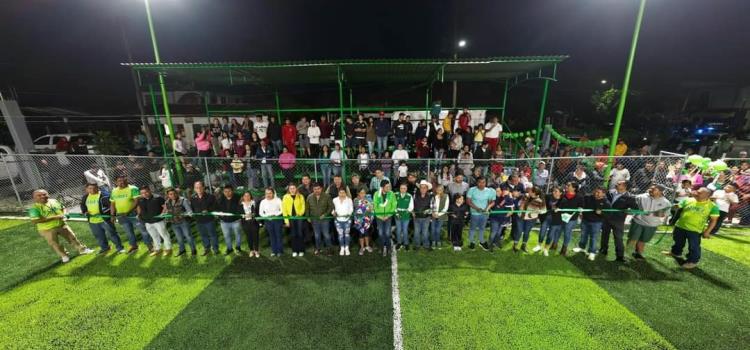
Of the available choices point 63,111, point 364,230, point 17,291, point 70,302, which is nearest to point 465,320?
point 364,230

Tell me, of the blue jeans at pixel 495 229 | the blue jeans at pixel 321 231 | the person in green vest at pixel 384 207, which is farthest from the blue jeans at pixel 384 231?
the blue jeans at pixel 495 229

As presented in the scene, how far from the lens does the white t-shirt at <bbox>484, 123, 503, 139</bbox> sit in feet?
36.0

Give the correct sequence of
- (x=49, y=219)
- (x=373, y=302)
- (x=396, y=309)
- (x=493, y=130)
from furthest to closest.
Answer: (x=493, y=130) → (x=49, y=219) → (x=373, y=302) → (x=396, y=309)

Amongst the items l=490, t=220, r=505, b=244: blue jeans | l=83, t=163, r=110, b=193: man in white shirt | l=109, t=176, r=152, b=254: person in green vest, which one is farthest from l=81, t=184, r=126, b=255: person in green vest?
l=490, t=220, r=505, b=244: blue jeans

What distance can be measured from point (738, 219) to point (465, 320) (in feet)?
33.4

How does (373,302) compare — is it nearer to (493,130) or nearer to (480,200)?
(480,200)

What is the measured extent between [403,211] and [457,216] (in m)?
1.33

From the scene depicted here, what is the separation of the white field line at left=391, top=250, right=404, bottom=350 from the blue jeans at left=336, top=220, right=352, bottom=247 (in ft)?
3.91

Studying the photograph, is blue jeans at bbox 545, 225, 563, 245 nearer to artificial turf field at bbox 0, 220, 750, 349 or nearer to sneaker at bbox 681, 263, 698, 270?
artificial turf field at bbox 0, 220, 750, 349

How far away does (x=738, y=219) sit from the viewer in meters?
8.68

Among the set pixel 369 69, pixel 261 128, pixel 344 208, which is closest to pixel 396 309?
pixel 344 208

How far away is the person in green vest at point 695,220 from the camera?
5.92 m

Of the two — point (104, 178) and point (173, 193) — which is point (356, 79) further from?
point (104, 178)

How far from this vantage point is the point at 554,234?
6.92 meters
